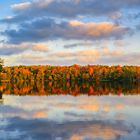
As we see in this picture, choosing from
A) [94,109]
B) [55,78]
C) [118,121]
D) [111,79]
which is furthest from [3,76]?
[118,121]

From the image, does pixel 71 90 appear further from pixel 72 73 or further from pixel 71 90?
pixel 72 73

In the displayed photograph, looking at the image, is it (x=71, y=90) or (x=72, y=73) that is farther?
(x=72, y=73)

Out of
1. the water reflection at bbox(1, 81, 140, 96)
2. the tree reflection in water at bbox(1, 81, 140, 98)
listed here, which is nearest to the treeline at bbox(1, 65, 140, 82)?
the tree reflection in water at bbox(1, 81, 140, 98)

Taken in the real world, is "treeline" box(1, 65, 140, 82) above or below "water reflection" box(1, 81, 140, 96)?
above

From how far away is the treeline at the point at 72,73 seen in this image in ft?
322

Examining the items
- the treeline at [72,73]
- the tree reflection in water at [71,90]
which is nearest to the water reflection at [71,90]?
the tree reflection in water at [71,90]

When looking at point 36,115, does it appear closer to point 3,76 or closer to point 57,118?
point 57,118

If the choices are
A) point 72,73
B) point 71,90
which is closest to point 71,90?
point 71,90

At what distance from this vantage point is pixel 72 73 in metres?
109

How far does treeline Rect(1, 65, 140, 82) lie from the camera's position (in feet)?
322

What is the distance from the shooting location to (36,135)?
47.5 ft

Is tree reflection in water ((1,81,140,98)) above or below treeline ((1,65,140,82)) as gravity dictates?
below

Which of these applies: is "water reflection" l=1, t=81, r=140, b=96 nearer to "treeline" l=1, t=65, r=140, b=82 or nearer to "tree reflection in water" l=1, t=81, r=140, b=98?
"tree reflection in water" l=1, t=81, r=140, b=98

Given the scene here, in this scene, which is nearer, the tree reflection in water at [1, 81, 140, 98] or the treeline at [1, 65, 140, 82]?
the tree reflection in water at [1, 81, 140, 98]
